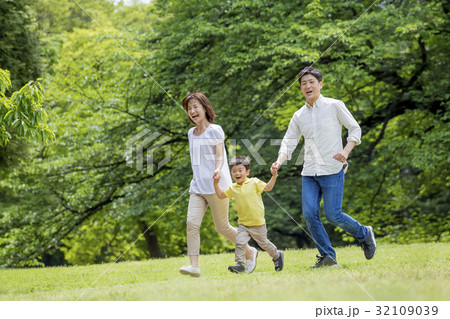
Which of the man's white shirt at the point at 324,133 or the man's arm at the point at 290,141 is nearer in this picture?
the man's white shirt at the point at 324,133

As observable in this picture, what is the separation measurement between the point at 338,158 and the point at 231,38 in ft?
23.1

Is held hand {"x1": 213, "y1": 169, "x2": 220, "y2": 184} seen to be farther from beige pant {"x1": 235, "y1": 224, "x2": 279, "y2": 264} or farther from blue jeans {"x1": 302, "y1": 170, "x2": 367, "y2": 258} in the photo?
blue jeans {"x1": 302, "y1": 170, "x2": 367, "y2": 258}

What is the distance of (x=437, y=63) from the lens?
12398 millimetres

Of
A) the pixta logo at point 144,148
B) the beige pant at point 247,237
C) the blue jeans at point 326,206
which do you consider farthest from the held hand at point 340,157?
the pixta logo at point 144,148

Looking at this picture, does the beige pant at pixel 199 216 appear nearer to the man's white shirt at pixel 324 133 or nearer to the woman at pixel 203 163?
the woman at pixel 203 163

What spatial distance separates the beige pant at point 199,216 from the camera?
5.02m

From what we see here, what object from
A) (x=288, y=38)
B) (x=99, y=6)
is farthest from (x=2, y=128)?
(x=99, y=6)

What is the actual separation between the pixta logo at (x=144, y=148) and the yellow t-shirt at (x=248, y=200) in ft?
24.4

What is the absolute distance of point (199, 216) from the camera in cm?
512

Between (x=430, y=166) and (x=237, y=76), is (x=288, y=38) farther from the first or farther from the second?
(x=430, y=166)

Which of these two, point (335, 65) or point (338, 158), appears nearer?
point (338, 158)

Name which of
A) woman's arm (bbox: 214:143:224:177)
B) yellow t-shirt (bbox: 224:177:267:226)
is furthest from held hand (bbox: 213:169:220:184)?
yellow t-shirt (bbox: 224:177:267:226)

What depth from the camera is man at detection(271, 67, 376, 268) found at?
5.09m
